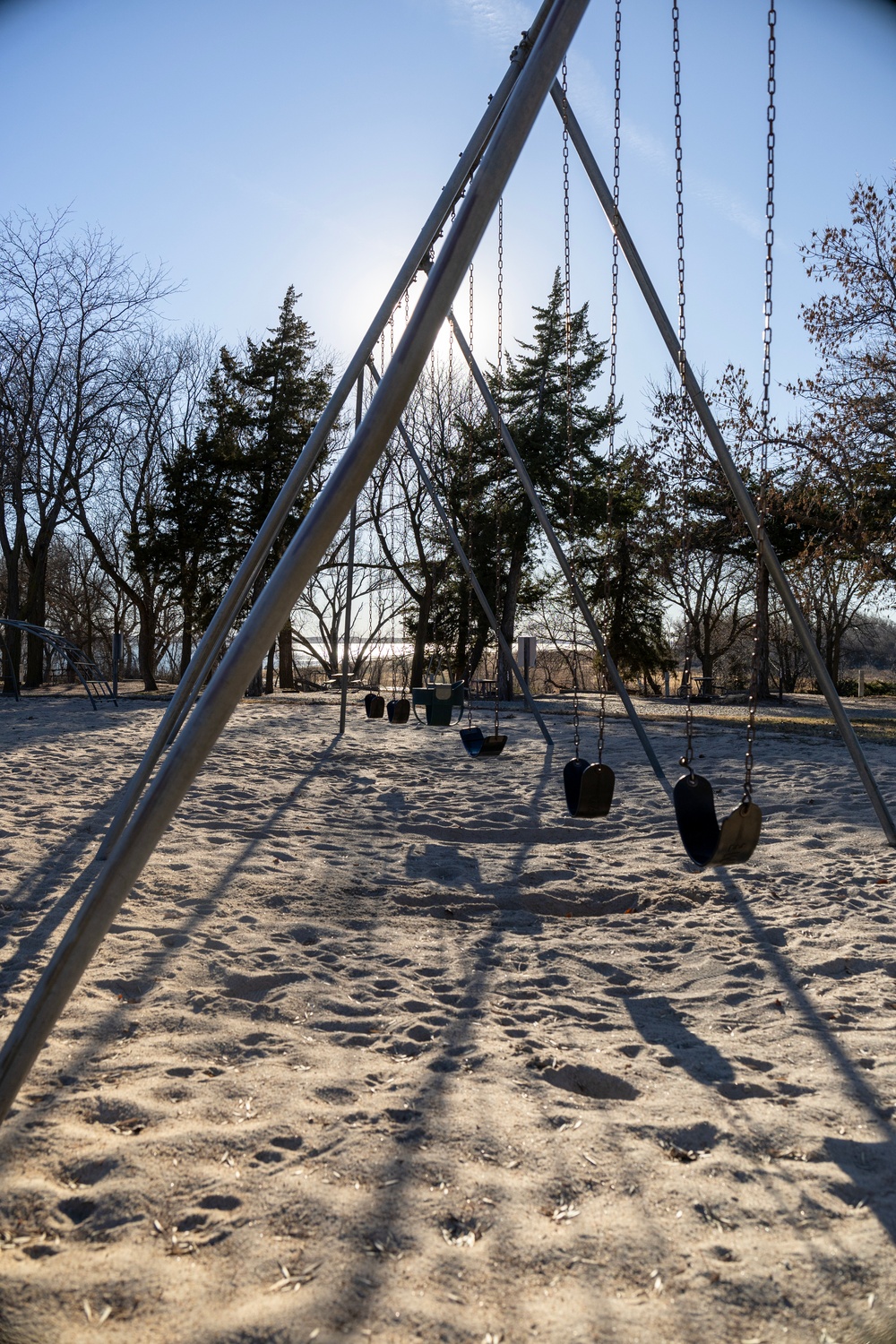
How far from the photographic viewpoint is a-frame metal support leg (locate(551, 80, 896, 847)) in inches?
167

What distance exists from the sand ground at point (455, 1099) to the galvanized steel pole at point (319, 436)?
576 millimetres

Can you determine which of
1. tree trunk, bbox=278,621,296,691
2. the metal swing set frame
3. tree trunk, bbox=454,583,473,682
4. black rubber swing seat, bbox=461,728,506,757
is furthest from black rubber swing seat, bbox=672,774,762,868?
tree trunk, bbox=278,621,296,691

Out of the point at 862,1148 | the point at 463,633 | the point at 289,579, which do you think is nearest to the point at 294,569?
the point at 289,579

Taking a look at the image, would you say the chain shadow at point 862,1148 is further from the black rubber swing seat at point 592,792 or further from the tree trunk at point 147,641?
the tree trunk at point 147,641

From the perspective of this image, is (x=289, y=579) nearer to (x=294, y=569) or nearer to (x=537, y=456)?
(x=294, y=569)

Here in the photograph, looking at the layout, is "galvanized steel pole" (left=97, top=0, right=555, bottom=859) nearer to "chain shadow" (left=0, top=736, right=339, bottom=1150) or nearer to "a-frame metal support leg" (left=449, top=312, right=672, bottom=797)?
"chain shadow" (left=0, top=736, right=339, bottom=1150)

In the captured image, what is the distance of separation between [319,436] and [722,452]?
1980 mm

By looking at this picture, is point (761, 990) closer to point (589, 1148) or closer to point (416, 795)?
point (589, 1148)

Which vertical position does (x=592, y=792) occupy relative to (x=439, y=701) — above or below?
below

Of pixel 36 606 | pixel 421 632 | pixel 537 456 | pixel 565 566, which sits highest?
pixel 537 456

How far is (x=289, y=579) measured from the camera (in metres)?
1.99

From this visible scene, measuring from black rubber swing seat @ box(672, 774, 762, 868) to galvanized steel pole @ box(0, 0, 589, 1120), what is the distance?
180 cm

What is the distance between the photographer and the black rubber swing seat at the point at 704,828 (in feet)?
10.3

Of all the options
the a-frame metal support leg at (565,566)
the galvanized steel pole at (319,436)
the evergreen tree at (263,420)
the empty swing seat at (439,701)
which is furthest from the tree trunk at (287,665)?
the galvanized steel pole at (319,436)
